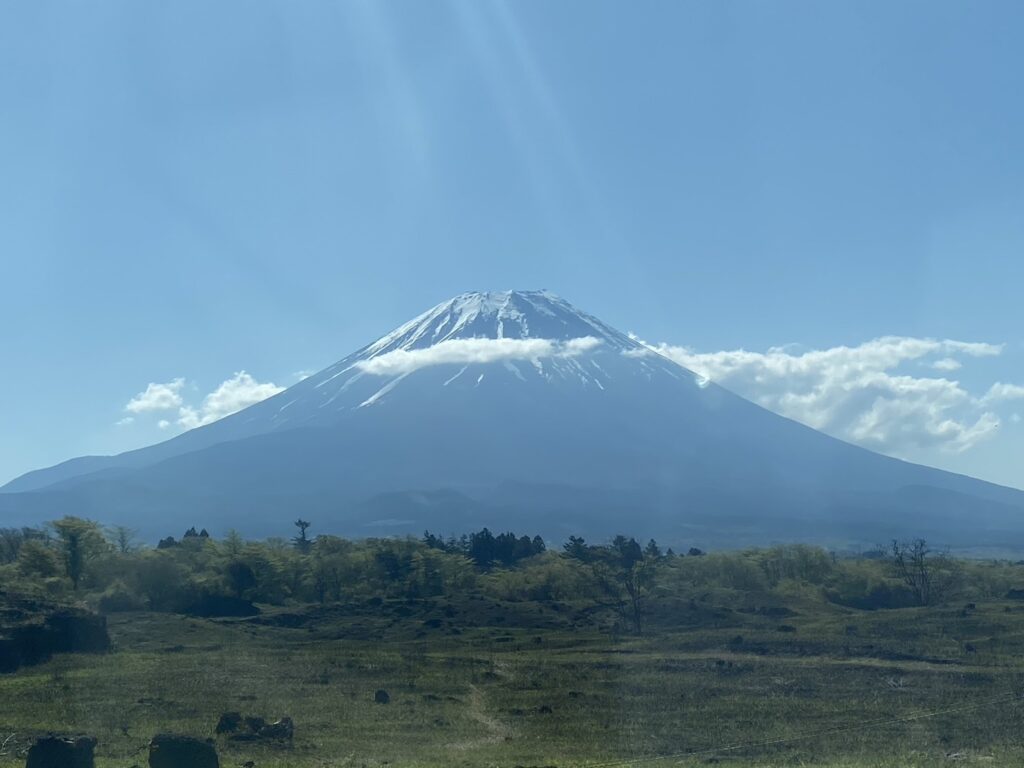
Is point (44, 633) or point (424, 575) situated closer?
point (44, 633)

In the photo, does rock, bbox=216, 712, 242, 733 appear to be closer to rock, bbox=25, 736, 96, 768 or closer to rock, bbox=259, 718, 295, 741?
rock, bbox=259, 718, 295, 741

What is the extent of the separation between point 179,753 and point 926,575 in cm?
5300

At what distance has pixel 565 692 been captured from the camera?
2831 centimetres

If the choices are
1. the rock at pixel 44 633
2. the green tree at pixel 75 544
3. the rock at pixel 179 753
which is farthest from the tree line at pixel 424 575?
the rock at pixel 179 753

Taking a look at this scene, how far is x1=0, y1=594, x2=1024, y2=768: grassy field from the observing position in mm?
21062

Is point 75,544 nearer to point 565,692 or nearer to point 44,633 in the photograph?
point 44,633

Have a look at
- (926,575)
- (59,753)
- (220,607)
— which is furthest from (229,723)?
(926,575)

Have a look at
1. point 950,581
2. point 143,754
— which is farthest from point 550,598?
point 143,754

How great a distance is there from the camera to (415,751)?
21.6m

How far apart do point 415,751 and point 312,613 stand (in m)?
32.0

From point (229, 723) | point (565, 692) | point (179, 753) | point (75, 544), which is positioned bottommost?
point (565, 692)

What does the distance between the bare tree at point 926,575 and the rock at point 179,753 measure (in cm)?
4927

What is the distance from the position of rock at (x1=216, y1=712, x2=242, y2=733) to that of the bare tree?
1807 inches

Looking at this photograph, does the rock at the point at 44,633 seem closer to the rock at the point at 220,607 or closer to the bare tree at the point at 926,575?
the rock at the point at 220,607
